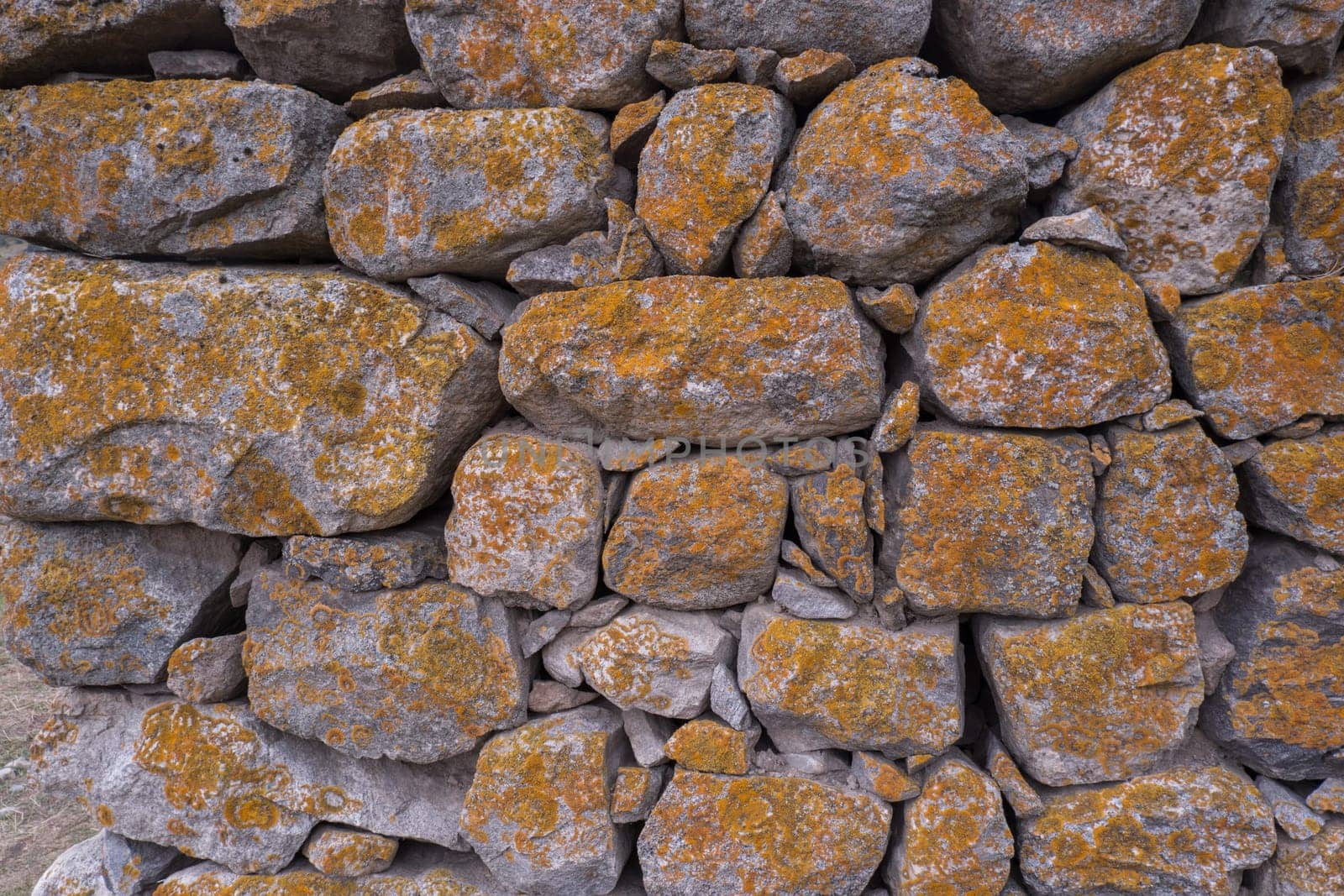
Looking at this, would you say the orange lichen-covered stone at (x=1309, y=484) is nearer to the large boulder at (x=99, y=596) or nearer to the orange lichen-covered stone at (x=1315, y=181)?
the orange lichen-covered stone at (x=1315, y=181)

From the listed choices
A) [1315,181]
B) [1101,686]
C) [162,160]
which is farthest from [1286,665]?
[162,160]

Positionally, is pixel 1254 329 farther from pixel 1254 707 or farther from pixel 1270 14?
pixel 1254 707

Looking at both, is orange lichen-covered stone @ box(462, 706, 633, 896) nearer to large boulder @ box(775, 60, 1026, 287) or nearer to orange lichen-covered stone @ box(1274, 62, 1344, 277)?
large boulder @ box(775, 60, 1026, 287)

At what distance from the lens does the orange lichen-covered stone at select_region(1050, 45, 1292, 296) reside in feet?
5.97

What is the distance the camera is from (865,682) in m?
2.00

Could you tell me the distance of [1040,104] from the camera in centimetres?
207

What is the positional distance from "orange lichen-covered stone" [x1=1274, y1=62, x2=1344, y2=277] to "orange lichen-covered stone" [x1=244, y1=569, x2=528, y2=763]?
8.21ft

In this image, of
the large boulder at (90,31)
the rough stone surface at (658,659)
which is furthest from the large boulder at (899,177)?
the large boulder at (90,31)

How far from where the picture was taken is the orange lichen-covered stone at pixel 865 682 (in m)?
1.99

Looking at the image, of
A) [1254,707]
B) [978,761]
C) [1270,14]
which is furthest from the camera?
[978,761]

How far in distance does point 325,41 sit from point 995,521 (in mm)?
2425

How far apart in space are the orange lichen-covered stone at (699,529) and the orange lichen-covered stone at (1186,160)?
1186 millimetres

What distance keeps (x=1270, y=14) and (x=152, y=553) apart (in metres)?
3.58

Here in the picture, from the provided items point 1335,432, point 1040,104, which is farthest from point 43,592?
point 1335,432
